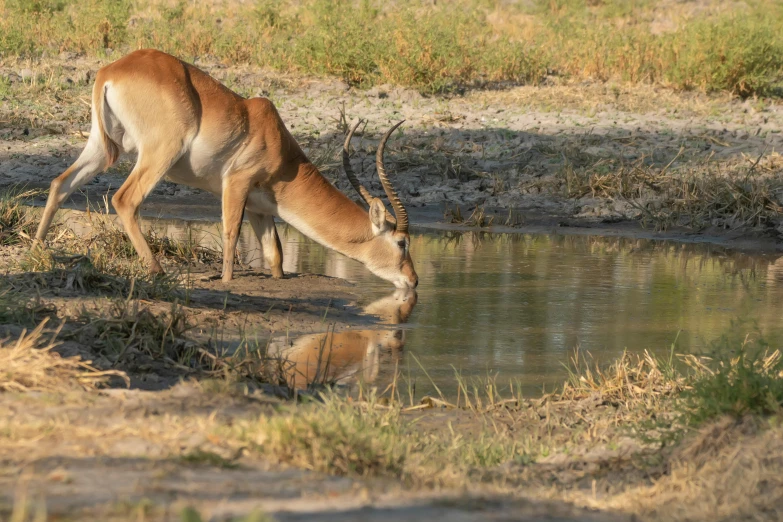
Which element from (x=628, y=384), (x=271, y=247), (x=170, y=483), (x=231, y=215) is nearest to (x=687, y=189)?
(x=271, y=247)

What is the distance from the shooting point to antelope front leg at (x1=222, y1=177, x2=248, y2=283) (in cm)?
860

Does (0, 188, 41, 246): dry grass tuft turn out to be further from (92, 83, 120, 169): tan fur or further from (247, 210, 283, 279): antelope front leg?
(247, 210, 283, 279): antelope front leg

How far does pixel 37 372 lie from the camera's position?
441cm

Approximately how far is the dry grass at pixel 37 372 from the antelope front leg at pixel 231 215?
3.95 meters

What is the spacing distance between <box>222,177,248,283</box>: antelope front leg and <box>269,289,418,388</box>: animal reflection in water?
4.68 ft

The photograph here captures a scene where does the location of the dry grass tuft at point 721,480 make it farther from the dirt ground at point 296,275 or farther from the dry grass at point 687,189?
the dry grass at point 687,189

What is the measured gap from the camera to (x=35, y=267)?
7.32 meters

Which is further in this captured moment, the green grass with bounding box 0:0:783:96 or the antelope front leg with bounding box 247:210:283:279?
the green grass with bounding box 0:0:783:96

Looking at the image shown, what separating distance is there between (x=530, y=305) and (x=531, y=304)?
42 mm

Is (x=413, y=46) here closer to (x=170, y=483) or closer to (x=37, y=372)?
(x=37, y=372)

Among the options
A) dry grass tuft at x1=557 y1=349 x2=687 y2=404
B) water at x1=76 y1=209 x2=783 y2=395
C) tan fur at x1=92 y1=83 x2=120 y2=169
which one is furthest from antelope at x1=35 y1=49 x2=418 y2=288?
dry grass tuft at x1=557 y1=349 x2=687 y2=404

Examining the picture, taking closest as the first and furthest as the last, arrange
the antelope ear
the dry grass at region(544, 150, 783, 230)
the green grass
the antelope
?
the antelope < the antelope ear < the dry grass at region(544, 150, 783, 230) < the green grass

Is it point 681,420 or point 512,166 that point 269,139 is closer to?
point 681,420

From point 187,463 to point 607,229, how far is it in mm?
9484
